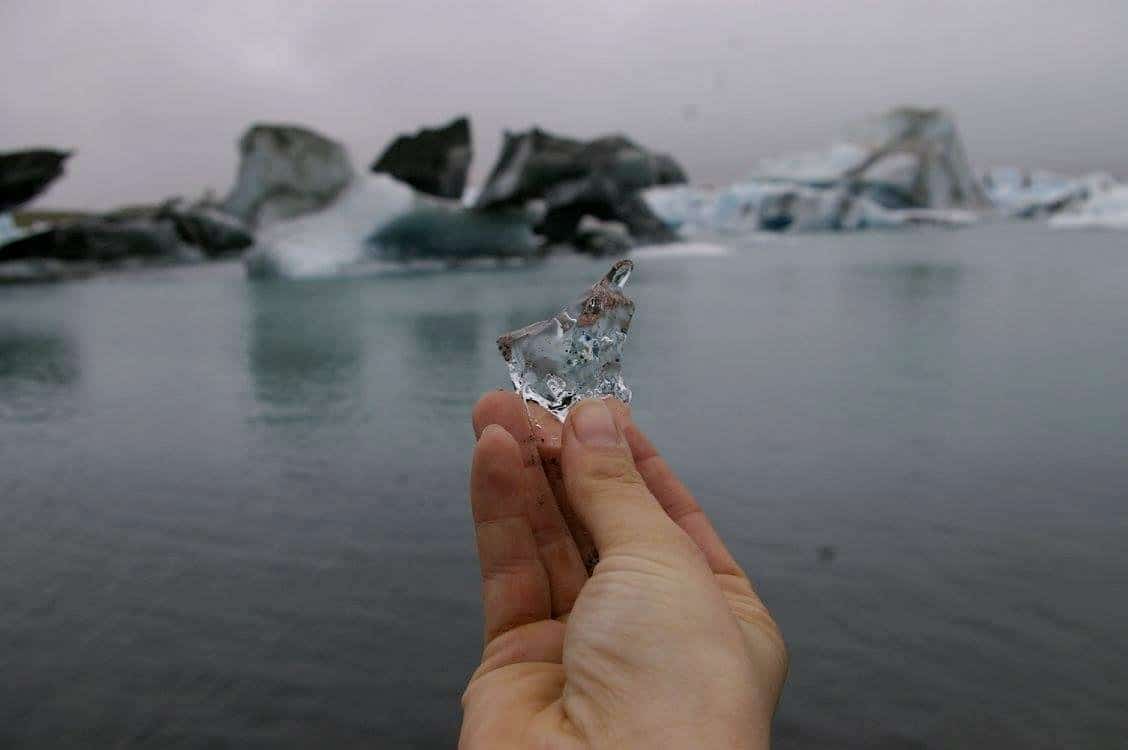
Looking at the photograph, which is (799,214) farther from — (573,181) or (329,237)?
(329,237)

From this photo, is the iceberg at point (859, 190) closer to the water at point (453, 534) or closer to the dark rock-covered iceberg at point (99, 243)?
the dark rock-covered iceberg at point (99, 243)

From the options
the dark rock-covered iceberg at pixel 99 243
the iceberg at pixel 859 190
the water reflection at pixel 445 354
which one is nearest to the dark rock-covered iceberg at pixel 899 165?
the iceberg at pixel 859 190

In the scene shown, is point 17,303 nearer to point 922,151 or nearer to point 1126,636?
point 1126,636

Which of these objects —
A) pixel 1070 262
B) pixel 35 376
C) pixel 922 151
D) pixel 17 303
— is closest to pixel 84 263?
pixel 17 303

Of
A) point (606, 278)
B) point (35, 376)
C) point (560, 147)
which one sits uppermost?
point (560, 147)

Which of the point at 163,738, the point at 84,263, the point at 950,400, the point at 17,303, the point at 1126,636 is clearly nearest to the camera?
the point at 163,738

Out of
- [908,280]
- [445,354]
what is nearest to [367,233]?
[908,280]

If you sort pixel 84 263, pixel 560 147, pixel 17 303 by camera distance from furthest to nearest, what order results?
pixel 84 263
pixel 560 147
pixel 17 303
